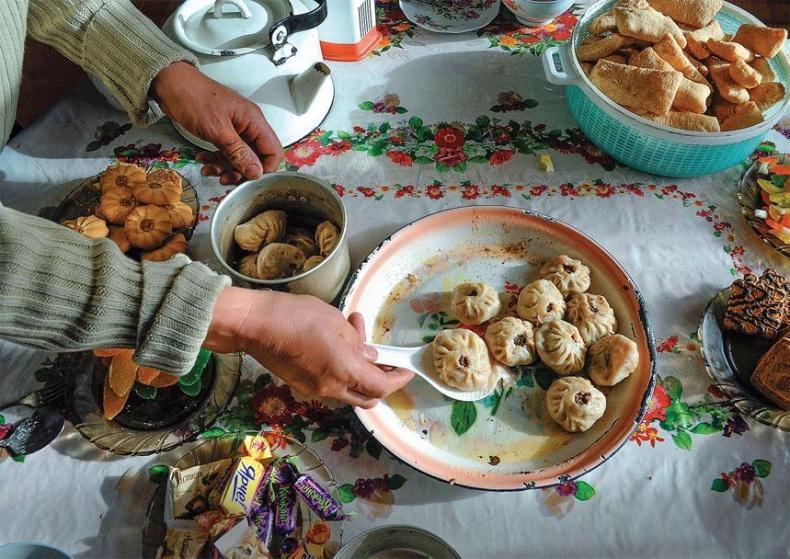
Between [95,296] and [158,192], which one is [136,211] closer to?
[158,192]

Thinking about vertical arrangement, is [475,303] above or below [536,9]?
below

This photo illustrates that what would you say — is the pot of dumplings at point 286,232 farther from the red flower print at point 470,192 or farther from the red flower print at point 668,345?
the red flower print at point 668,345

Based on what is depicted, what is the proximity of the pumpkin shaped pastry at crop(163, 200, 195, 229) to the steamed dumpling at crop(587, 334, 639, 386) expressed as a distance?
0.69m

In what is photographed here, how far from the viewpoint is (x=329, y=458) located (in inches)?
32.0

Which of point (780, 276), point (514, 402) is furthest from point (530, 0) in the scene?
point (514, 402)

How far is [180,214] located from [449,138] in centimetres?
55

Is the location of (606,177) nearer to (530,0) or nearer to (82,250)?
(530,0)

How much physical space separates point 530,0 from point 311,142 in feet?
1.92

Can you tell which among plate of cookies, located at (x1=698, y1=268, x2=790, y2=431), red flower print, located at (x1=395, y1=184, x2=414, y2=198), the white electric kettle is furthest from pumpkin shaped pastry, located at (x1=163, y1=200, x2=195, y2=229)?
plate of cookies, located at (x1=698, y1=268, x2=790, y2=431)

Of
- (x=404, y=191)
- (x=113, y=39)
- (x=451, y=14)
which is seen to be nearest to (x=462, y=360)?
(x=404, y=191)

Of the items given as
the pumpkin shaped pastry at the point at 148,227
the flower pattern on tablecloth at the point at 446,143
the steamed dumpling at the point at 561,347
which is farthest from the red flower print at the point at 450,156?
the pumpkin shaped pastry at the point at 148,227

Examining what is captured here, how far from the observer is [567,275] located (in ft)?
2.98

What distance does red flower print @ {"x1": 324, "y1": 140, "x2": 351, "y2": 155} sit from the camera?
115cm

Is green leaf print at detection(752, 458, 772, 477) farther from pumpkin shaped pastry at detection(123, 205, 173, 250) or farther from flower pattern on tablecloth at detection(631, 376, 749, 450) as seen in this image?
pumpkin shaped pastry at detection(123, 205, 173, 250)
